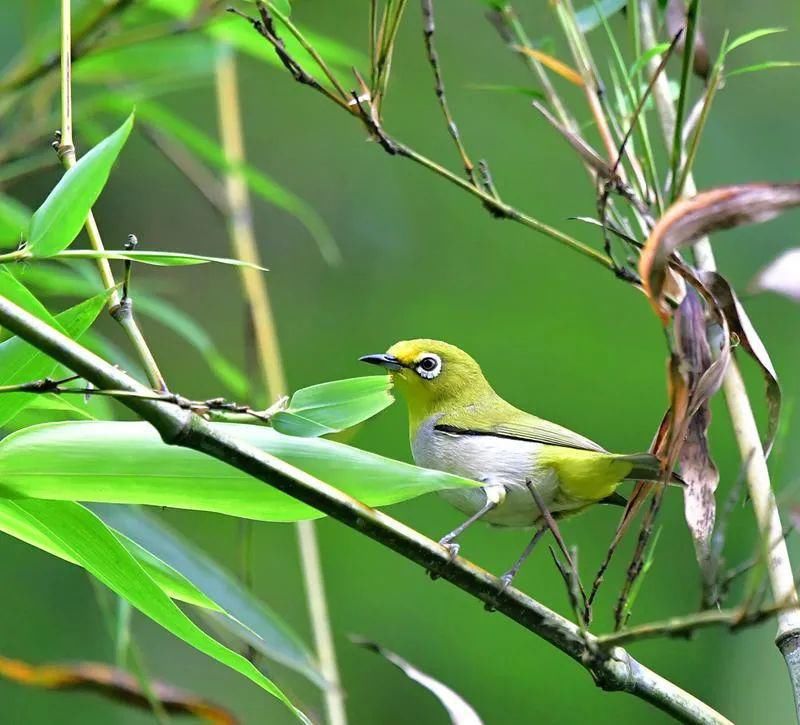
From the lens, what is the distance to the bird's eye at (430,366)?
1909 millimetres

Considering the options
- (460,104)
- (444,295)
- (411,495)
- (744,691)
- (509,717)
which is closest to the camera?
(411,495)

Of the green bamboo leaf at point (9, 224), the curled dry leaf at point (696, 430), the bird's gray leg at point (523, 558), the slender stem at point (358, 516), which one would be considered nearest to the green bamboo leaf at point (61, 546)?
the slender stem at point (358, 516)

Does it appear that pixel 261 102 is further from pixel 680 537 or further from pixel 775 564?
pixel 775 564

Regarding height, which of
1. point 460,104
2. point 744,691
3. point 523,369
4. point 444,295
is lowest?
point 744,691

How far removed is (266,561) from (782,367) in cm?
209

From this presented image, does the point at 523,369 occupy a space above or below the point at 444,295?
→ below

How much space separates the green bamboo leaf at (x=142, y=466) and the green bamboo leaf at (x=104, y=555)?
5cm

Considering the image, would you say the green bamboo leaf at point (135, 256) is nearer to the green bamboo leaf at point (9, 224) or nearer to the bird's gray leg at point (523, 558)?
the bird's gray leg at point (523, 558)

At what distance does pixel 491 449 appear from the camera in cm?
171

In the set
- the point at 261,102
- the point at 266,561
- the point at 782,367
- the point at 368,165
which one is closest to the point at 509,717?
the point at 266,561

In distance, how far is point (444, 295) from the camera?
4488mm

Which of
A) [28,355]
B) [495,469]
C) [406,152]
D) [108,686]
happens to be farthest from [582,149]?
[108,686]

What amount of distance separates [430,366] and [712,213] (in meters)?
1.18

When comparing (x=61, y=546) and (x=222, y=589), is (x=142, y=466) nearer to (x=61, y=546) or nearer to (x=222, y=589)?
(x=61, y=546)
